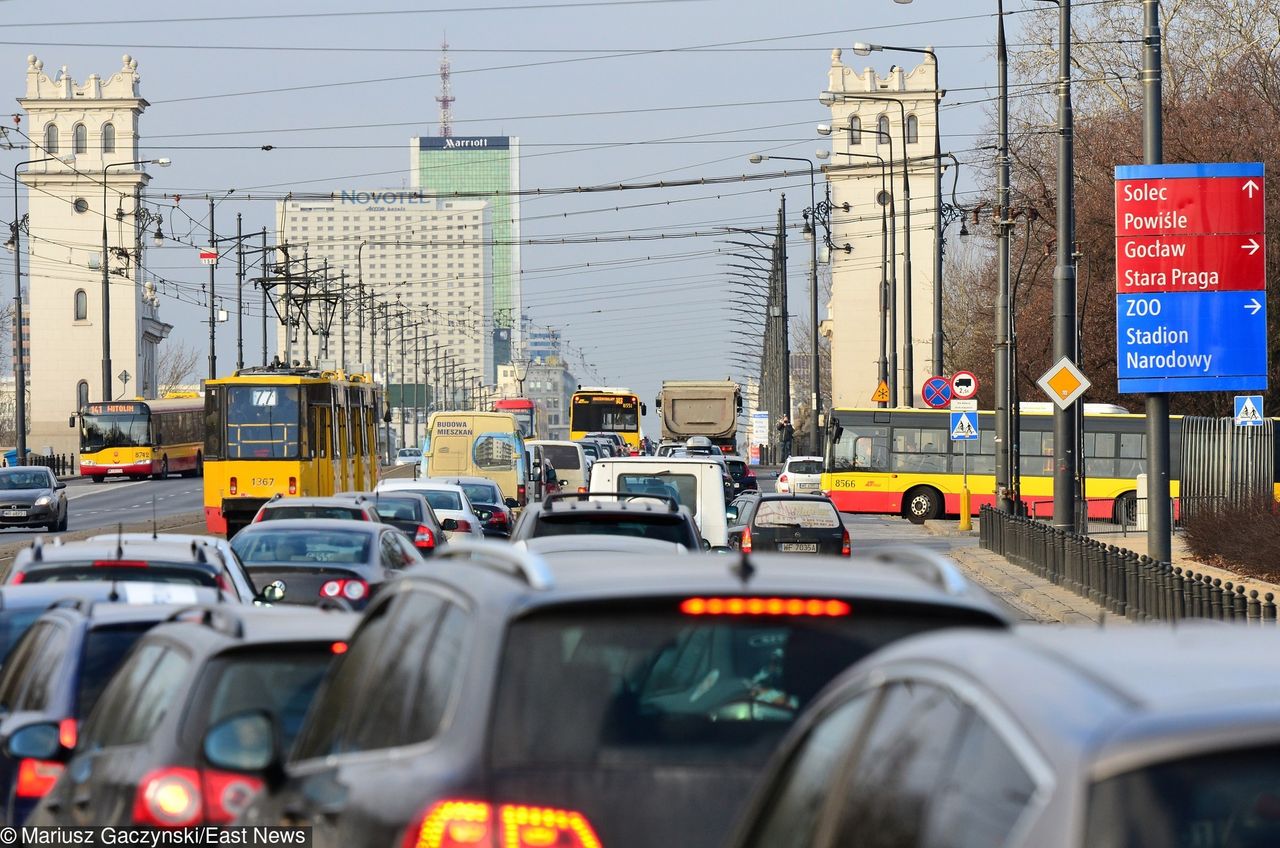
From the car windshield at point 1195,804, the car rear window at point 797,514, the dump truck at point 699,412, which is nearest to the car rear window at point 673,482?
the car rear window at point 797,514

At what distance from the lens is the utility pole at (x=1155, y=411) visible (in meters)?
23.5

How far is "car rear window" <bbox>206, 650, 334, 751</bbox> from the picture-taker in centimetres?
656

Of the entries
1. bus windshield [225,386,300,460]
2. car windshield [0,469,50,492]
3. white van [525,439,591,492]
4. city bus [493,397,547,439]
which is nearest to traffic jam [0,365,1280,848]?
bus windshield [225,386,300,460]

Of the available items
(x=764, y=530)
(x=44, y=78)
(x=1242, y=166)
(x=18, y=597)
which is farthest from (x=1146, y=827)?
(x=44, y=78)

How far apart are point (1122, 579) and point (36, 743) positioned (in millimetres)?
17121

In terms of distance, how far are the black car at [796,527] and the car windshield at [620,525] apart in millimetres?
13095

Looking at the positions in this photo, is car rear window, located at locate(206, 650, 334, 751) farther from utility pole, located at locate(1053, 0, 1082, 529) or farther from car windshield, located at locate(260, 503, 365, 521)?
utility pole, located at locate(1053, 0, 1082, 529)

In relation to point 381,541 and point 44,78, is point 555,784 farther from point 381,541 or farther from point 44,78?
point 44,78

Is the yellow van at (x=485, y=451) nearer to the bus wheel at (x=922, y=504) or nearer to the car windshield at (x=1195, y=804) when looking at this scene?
the bus wheel at (x=922, y=504)

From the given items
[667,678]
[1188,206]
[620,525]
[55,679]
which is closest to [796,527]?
[1188,206]

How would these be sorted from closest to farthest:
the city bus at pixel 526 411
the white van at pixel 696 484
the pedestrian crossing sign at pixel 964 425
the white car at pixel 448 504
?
the white van at pixel 696 484 < the white car at pixel 448 504 < the pedestrian crossing sign at pixel 964 425 < the city bus at pixel 526 411

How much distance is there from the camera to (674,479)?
78.1 ft

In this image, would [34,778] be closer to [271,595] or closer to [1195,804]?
[1195,804]

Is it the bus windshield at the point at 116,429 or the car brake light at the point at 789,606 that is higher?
the bus windshield at the point at 116,429
